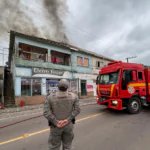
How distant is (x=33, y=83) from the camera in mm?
14734

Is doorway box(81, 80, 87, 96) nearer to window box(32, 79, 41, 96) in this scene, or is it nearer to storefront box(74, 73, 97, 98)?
storefront box(74, 73, 97, 98)

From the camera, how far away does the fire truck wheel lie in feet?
24.7

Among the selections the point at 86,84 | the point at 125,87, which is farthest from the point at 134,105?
the point at 86,84

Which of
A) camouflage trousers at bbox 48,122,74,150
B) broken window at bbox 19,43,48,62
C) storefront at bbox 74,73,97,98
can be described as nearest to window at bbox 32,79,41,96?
broken window at bbox 19,43,48,62

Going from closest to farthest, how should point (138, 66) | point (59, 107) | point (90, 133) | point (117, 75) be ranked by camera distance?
point (59, 107) → point (90, 133) → point (117, 75) → point (138, 66)

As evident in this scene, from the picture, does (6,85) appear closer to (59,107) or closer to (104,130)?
(104,130)

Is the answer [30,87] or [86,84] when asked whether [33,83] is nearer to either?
[30,87]


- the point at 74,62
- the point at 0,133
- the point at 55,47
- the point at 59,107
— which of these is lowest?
the point at 0,133

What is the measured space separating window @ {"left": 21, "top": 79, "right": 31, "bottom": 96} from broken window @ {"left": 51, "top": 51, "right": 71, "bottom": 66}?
5.64 metres

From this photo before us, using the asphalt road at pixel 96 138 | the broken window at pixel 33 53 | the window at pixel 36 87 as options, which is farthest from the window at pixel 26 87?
the asphalt road at pixel 96 138

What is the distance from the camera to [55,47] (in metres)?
17.5

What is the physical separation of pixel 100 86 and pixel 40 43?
35.3 feet

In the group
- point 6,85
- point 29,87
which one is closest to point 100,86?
point 29,87

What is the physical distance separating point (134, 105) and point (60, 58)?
548 inches
